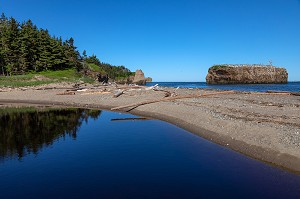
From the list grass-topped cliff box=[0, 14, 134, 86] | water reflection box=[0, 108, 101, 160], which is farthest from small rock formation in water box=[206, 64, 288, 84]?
water reflection box=[0, 108, 101, 160]

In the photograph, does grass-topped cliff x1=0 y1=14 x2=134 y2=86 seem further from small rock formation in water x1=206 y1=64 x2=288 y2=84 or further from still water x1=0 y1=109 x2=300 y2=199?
small rock formation in water x1=206 y1=64 x2=288 y2=84

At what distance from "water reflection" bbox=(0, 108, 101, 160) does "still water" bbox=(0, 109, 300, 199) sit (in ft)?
0.20

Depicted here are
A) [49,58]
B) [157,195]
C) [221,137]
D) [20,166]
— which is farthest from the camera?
[49,58]

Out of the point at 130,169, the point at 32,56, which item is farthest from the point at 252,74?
the point at 130,169

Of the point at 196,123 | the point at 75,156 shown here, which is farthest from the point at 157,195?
the point at 196,123

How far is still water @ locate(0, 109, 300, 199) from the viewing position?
28.5 ft

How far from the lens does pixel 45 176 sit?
397 inches

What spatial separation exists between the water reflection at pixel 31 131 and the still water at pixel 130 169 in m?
0.06

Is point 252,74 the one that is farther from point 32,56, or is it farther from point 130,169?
point 130,169

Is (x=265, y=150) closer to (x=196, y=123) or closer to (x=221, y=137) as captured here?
(x=221, y=137)

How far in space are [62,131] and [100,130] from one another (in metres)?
2.68

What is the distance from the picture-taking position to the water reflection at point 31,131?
14078 mm

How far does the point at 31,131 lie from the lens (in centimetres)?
1891

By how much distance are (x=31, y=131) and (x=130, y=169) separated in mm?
11235
